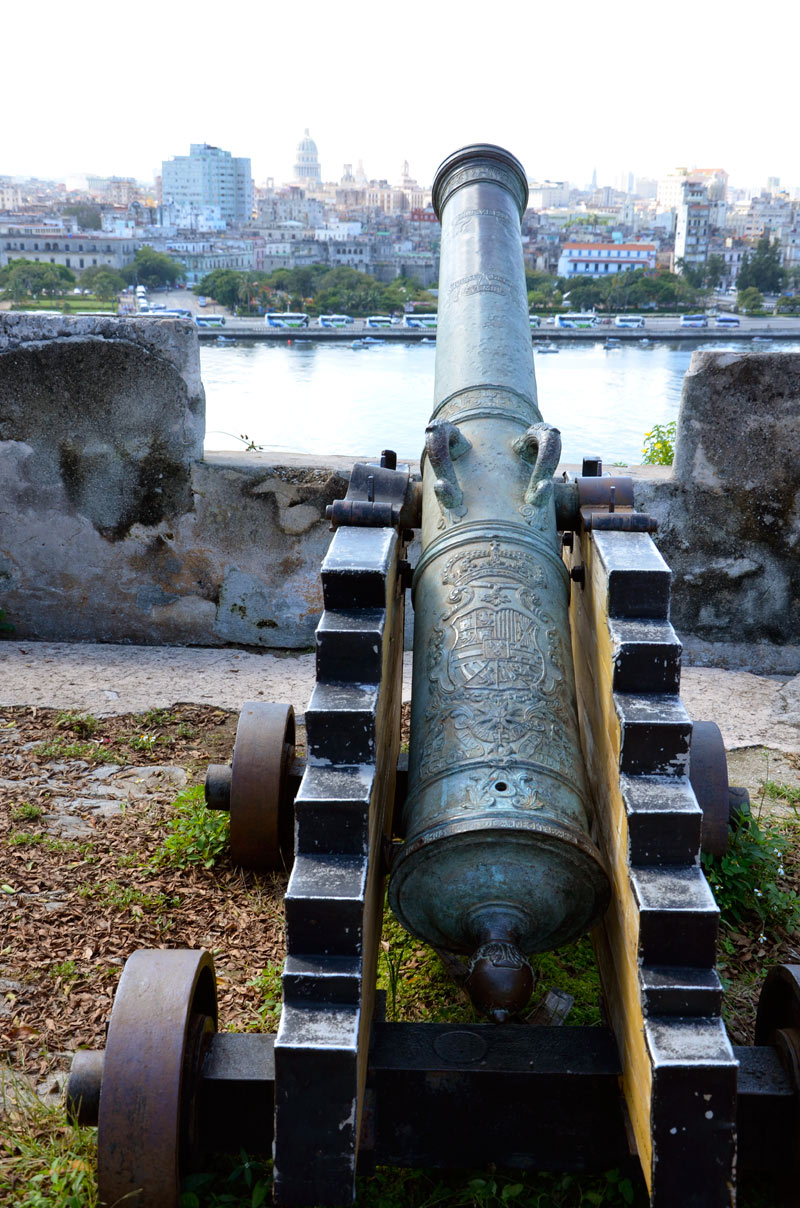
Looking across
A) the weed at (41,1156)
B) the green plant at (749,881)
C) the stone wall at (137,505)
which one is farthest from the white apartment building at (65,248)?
the weed at (41,1156)

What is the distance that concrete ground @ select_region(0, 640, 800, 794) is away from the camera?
322cm

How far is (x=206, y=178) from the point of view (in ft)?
494

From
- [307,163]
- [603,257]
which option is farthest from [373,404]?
[307,163]

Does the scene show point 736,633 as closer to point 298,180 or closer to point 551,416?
point 551,416

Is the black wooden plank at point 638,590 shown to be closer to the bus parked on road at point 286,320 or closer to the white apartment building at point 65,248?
the bus parked on road at point 286,320

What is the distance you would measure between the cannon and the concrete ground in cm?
146

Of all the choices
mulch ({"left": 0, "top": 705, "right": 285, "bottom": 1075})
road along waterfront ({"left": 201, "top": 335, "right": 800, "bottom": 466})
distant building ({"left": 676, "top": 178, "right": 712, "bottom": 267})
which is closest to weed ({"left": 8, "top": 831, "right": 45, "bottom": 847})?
mulch ({"left": 0, "top": 705, "right": 285, "bottom": 1075})

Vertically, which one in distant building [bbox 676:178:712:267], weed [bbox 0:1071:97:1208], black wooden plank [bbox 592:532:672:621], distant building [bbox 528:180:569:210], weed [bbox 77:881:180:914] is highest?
distant building [bbox 528:180:569:210]

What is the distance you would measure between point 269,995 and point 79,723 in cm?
132

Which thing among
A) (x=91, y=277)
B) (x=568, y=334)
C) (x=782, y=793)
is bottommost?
(x=568, y=334)

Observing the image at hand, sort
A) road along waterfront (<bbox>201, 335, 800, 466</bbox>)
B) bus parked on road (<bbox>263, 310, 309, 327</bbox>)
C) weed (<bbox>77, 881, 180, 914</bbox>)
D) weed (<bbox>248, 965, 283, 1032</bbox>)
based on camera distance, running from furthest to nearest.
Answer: bus parked on road (<bbox>263, 310, 309, 327</bbox>), road along waterfront (<bbox>201, 335, 800, 466</bbox>), weed (<bbox>77, 881, 180, 914</bbox>), weed (<bbox>248, 965, 283, 1032</bbox>)

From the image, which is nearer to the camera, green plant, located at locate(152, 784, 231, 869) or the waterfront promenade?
green plant, located at locate(152, 784, 231, 869)

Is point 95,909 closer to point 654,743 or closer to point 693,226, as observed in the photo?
point 654,743

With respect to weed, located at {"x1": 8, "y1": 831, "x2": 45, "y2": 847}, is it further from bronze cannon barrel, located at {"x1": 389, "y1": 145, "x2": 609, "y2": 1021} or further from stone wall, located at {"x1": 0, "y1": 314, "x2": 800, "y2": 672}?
stone wall, located at {"x1": 0, "y1": 314, "x2": 800, "y2": 672}
